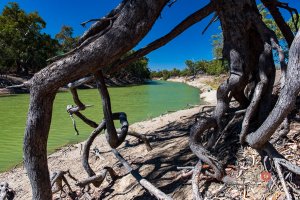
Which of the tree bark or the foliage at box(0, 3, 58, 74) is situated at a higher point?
the foliage at box(0, 3, 58, 74)

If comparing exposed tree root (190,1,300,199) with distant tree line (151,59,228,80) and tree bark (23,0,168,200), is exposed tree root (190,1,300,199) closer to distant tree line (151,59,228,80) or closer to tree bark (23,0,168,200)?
tree bark (23,0,168,200)

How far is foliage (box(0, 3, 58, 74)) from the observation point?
40312mm

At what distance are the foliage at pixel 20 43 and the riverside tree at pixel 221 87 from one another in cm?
3995

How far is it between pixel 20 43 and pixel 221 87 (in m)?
43.4

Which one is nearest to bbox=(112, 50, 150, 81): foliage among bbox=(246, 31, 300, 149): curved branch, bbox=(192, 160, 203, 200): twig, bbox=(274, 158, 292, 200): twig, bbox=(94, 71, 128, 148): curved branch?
bbox=(94, 71, 128, 148): curved branch

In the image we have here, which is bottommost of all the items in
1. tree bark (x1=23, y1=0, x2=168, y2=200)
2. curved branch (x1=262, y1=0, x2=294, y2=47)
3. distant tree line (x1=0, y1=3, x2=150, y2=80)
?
tree bark (x1=23, y1=0, x2=168, y2=200)

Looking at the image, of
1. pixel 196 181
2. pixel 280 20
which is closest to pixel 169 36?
pixel 196 181

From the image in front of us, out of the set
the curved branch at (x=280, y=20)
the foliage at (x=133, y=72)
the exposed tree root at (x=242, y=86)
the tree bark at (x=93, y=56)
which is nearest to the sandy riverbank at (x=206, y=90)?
the curved branch at (x=280, y=20)

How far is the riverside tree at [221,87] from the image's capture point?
2.69m

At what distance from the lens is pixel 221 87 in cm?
361

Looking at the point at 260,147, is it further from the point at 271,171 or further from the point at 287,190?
the point at 287,190

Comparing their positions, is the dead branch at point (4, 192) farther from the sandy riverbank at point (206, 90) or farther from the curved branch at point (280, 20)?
the sandy riverbank at point (206, 90)

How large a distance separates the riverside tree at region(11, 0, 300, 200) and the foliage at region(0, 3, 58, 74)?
3995 cm

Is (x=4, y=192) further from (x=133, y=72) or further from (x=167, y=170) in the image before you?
(x=133, y=72)
